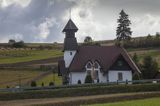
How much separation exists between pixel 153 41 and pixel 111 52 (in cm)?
4903

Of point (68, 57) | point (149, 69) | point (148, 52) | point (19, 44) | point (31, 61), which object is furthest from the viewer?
point (19, 44)

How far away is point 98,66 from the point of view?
87.1m

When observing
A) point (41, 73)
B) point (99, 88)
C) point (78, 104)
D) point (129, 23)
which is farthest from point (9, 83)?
point (129, 23)


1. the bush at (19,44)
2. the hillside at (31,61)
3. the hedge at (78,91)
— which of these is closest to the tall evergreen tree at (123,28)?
the hillside at (31,61)

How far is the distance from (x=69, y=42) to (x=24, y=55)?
2175 inches

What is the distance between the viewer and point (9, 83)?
96750 millimetres

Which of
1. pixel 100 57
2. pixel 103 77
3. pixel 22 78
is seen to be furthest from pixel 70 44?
pixel 22 78

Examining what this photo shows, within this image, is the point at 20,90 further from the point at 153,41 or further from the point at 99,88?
the point at 153,41

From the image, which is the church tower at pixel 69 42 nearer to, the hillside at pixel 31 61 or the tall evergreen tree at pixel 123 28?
the hillside at pixel 31 61

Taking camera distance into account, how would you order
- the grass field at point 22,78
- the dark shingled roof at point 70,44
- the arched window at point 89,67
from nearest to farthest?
the arched window at point 89,67
the dark shingled roof at point 70,44
the grass field at point 22,78

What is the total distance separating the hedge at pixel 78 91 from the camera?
66.2m

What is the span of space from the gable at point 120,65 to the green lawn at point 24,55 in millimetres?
49812

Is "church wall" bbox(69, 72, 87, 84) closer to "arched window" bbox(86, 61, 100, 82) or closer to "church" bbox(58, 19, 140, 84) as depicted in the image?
"church" bbox(58, 19, 140, 84)

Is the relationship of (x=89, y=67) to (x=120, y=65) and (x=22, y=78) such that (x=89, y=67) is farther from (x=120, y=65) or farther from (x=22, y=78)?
(x=22, y=78)
